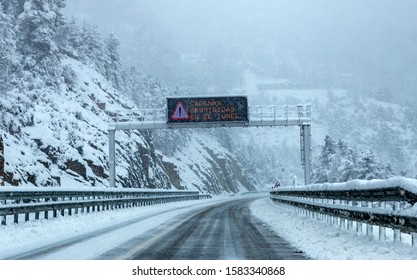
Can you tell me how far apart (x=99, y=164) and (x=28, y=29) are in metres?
15.8

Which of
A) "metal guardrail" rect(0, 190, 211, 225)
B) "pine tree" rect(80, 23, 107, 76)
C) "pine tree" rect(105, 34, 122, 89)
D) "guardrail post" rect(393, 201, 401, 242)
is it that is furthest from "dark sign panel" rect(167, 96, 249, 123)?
"pine tree" rect(105, 34, 122, 89)

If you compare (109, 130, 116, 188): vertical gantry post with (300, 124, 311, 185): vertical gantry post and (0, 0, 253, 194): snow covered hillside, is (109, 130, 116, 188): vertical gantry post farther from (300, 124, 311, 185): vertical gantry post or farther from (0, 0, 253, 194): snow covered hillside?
(300, 124, 311, 185): vertical gantry post

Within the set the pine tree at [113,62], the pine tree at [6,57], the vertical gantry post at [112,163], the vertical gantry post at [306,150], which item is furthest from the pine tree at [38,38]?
Answer: the pine tree at [113,62]

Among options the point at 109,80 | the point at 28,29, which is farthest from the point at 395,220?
the point at 109,80

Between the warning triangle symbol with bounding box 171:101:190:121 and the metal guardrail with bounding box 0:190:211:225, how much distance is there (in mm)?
5666

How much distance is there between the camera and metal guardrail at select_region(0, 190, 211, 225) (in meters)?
13.4

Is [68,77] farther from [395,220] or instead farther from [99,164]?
[395,220]

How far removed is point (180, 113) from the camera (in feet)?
120

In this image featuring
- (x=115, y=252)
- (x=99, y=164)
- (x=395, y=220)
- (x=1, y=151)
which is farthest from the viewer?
(x=99, y=164)

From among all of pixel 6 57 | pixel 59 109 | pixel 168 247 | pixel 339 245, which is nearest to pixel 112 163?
pixel 6 57

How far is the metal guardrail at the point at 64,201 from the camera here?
43.9 ft

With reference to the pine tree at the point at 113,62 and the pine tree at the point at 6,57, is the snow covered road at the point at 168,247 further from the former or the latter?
the pine tree at the point at 113,62

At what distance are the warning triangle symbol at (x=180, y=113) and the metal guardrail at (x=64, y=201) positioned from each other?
567 centimetres

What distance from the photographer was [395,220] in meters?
7.23
